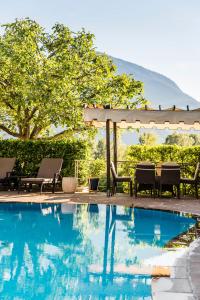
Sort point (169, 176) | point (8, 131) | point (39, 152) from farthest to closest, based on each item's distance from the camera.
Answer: point (8, 131)
point (39, 152)
point (169, 176)

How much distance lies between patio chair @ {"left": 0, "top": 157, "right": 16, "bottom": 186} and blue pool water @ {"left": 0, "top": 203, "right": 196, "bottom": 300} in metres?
2.87

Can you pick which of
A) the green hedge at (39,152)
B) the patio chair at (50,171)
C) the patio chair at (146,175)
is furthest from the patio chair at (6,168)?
the patio chair at (146,175)

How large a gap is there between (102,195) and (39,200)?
2160 mm

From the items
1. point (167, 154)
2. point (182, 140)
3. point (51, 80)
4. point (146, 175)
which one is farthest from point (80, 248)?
point (182, 140)

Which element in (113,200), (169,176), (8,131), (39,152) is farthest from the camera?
(8,131)

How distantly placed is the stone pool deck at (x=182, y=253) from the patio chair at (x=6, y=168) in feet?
2.04

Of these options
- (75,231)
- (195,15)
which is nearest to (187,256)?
(75,231)

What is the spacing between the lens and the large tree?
16484mm

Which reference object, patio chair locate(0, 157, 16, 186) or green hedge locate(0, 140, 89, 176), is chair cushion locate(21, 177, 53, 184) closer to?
patio chair locate(0, 157, 16, 186)

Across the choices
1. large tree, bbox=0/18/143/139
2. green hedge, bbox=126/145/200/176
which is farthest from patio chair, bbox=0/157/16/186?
green hedge, bbox=126/145/200/176

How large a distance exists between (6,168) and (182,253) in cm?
955

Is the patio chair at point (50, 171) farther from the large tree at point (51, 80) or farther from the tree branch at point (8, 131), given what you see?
the tree branch at point (8, 131)

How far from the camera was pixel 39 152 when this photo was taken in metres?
15.6

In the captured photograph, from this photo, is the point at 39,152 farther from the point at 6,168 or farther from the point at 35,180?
the point at 35,180
